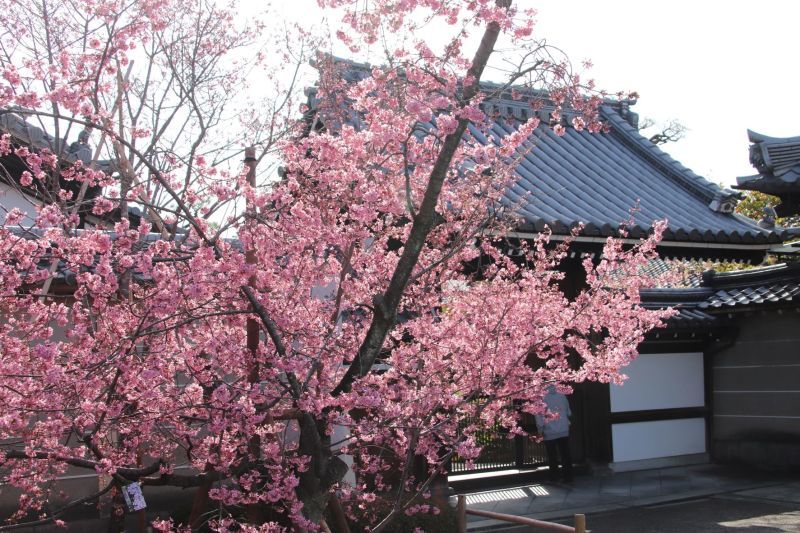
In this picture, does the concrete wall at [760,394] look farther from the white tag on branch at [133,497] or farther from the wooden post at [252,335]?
the white tag on branch at [133,497]

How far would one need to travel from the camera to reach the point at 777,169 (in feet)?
38.7

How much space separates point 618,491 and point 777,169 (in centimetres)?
544

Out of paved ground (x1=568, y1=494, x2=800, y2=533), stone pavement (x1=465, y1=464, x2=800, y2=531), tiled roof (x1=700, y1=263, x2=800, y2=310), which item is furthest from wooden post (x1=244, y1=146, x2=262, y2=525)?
tiled roof (x1=700, y1=263, x2=800, y2=310)

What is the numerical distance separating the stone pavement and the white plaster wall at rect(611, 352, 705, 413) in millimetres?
1137

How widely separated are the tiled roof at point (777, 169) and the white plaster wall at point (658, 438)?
413 centimetres

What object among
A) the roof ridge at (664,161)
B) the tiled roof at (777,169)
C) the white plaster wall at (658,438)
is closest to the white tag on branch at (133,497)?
the white plaster wall at (658,438)

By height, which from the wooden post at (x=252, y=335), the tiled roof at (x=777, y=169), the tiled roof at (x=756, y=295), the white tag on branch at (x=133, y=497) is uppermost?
the tiled roof at (x=777, y=169)

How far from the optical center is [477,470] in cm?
1154

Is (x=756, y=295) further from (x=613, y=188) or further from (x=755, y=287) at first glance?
(x=613, y=188)

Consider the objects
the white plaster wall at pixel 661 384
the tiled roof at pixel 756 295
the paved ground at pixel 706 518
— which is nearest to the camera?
the paved ground at pixel 706 518

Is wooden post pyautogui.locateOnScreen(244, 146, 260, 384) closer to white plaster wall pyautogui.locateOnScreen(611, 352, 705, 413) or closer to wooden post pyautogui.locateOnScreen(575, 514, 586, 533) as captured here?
wooden post pyautogui.locateOnScreen(575, 514, 586, 533)

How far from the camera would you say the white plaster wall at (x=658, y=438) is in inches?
509

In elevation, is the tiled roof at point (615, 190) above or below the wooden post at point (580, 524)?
above

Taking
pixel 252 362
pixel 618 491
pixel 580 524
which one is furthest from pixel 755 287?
pixel 252 362
